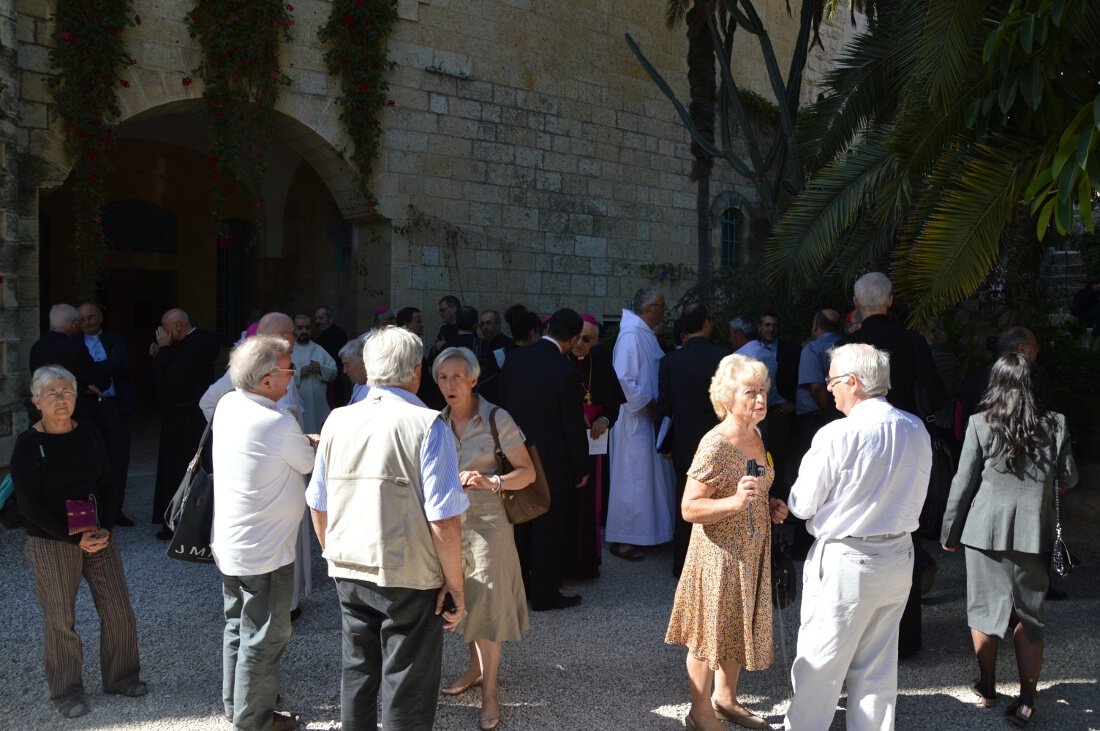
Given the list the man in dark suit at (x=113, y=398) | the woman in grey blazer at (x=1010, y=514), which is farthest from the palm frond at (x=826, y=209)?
the man in dark suit at (x=113, y=398)

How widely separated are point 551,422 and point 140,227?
11.2m

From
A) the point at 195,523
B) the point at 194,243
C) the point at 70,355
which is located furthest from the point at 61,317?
the point at 194,243

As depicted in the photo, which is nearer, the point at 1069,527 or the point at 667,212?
the point at 1069,527

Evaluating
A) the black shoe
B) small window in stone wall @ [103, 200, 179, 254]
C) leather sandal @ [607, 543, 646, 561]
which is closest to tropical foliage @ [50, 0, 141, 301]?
leather sandal @ [607, 543, 646, 561]

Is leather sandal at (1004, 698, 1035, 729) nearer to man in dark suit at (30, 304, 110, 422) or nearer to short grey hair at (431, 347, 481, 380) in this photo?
short grey hair at (431, 347, 481, 380)

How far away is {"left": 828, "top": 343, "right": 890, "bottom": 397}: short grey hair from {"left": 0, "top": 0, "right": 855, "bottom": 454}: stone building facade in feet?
23.6

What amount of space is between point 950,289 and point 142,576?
5.36m

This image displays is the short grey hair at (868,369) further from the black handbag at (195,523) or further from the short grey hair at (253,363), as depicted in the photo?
the black handbag at (195,523)

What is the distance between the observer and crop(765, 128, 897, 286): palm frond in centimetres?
694

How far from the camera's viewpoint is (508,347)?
7.75 meters

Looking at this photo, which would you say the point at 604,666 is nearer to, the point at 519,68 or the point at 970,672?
the point at 970,672

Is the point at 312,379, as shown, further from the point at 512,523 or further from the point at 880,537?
the point at 880,537

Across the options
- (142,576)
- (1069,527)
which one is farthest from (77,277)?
(1069,527)

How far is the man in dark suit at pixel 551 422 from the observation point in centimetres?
508
